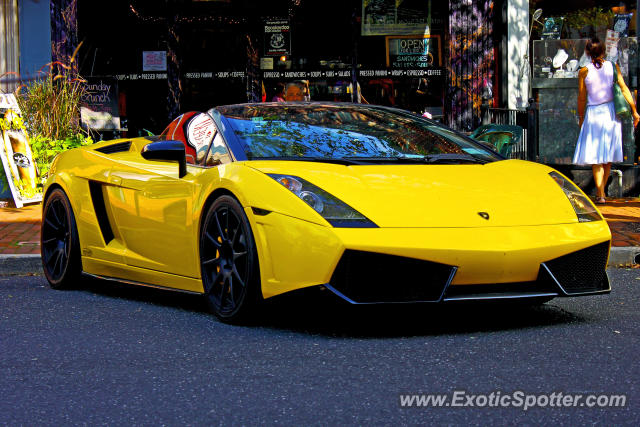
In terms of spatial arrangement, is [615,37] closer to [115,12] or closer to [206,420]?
[115,12]

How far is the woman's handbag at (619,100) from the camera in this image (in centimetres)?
1180

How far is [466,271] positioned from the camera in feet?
16.1

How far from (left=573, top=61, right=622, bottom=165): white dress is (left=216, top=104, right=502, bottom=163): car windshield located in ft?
18.9

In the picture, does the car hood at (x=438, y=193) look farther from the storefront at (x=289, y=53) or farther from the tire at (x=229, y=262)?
the storefront at (x=289, y=53)

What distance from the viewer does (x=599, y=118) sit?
1191 centimetres

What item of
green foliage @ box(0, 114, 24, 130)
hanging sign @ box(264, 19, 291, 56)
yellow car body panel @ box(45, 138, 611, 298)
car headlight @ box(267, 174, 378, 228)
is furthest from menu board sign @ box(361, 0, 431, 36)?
car headlight @ box(267, 174, 378, 228)

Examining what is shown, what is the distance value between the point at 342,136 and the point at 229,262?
99 cm

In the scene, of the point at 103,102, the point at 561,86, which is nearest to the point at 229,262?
the point at 561,86

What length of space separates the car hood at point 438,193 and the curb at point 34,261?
99.9 inches

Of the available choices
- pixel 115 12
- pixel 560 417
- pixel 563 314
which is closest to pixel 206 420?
pixel 560 417

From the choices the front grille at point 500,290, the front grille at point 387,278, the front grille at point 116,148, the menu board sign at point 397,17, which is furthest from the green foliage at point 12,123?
the front grille at point 500,290

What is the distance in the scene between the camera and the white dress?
11.7 m

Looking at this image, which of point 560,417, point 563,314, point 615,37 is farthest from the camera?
point 615,37

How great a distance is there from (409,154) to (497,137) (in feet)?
15.9
